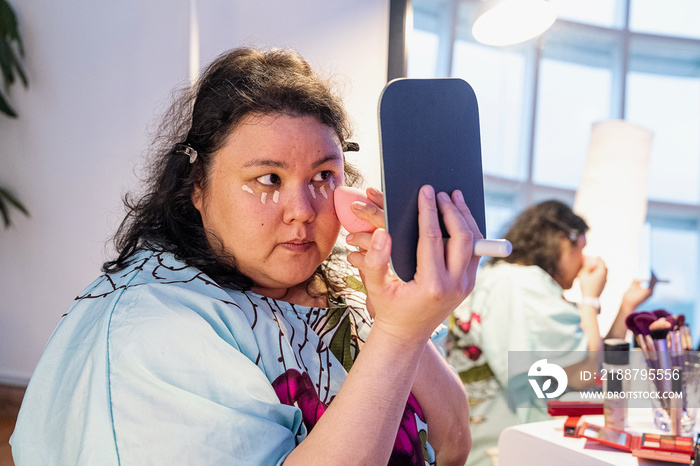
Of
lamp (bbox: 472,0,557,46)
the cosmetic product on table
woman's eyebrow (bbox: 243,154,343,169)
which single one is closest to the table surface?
the cosmetic product on table

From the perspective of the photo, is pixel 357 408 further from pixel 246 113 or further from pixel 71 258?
pixel 71 258

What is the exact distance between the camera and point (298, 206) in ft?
2.40

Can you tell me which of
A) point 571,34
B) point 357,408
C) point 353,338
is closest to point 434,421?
point 353,338

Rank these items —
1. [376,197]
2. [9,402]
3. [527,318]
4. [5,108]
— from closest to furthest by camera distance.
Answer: [376,197] → [527,318] → [5,108] → [9,402]

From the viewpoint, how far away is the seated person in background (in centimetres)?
185

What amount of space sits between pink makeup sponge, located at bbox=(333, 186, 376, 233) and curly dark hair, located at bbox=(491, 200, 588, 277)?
1322 mm

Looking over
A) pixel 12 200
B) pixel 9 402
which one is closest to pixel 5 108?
pixel 12 200

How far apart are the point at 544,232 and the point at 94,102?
160cm

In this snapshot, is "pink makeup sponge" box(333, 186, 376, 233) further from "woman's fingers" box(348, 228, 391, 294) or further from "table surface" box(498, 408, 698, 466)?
"table surface" box(498, 408, 698, 466)

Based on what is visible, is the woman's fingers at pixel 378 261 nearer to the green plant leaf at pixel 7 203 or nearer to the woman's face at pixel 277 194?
the woman's face at pixel 277 194

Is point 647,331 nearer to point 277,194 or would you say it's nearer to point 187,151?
point 277,194

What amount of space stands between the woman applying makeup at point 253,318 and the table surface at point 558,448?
0.90 feet

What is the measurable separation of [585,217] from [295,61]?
55.7 inches

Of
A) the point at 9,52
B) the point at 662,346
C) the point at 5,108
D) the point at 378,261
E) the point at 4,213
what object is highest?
the point at 9,52
